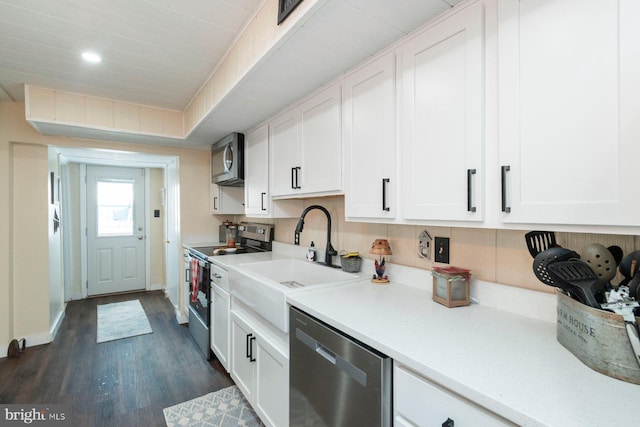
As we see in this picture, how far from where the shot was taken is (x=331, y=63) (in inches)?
60.9

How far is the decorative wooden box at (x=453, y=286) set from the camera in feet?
4.15

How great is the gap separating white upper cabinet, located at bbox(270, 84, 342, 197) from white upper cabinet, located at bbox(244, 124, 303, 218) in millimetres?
116

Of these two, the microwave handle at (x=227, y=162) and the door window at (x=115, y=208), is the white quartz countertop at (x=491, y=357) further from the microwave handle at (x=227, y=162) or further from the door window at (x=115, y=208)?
the door window at (x=115, y=208)

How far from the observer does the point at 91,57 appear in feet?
6.53

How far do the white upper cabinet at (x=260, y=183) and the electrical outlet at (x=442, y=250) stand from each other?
4.34ft

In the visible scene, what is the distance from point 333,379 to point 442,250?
78 cm

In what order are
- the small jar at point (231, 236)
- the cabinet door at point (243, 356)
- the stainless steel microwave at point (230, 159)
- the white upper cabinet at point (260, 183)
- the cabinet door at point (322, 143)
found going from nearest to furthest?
1. the cabinet door at point (322, 143)
2. the cabinet door at point (243, 356)
3. the white upper cabinet at point (260, 183)
4. the stainless steel microwave at point (230, 159)
5. the small jar at point (231, 236)

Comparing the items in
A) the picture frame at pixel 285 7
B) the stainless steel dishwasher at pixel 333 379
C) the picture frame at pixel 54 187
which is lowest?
the stainless steel dishwasher at pixel 333 379

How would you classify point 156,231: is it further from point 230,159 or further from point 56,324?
point 230,159

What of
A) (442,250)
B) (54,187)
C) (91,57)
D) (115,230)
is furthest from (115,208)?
(442,250)

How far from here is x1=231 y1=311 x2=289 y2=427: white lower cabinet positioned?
153cm

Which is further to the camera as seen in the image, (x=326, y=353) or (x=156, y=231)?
(x=156, y=231)

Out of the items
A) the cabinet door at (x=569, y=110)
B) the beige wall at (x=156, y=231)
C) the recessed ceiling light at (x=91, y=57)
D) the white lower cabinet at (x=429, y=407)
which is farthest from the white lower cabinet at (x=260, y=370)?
the beige wall at (x=156, y=231)

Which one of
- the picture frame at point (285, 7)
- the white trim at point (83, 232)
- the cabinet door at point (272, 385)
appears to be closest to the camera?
the picture frame at point (285, 7)
